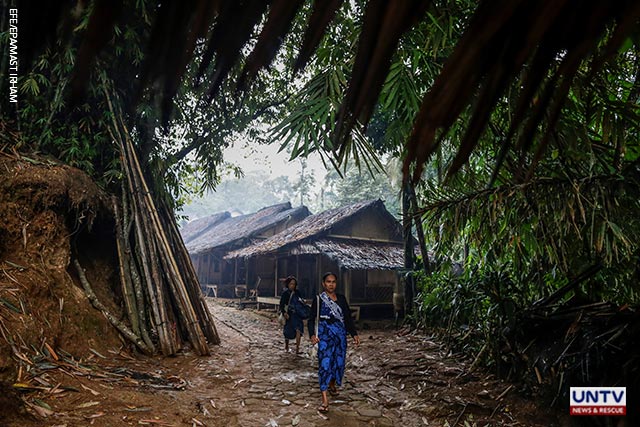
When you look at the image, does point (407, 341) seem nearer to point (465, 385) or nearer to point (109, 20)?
point (465, 385)

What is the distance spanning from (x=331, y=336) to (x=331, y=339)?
36 mm

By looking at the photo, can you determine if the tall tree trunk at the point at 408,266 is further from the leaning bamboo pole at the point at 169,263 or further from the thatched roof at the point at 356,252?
the leaning bamboo pole at the point at 169,263

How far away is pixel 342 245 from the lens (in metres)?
12.5

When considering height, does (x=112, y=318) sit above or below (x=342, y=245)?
below

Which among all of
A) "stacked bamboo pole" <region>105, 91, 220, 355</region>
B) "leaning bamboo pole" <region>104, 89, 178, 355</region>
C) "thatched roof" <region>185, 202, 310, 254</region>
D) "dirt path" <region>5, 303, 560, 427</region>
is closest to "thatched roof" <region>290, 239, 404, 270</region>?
"dirt path" <region>5, 303, 560, 427</region>

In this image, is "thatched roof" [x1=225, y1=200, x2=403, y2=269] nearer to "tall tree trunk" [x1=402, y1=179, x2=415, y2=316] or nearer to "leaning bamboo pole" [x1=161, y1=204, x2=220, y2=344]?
"tall tree trunk" [x1=402, y1=179, x2=415, y2=316]

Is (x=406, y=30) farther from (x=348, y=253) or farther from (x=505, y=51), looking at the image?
(x=348, y=253)

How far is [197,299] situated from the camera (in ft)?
22.2

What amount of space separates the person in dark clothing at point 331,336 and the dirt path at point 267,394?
0.35m

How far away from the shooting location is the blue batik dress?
172 inches

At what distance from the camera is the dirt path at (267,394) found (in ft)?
10.4

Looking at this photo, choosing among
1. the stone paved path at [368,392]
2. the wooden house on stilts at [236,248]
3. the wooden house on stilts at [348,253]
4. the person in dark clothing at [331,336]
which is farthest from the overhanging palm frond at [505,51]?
the wooden house on stilts at [236,248]

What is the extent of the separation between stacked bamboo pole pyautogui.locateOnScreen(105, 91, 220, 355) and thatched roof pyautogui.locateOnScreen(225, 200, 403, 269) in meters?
5.36

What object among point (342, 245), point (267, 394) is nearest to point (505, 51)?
point (267, 394)
